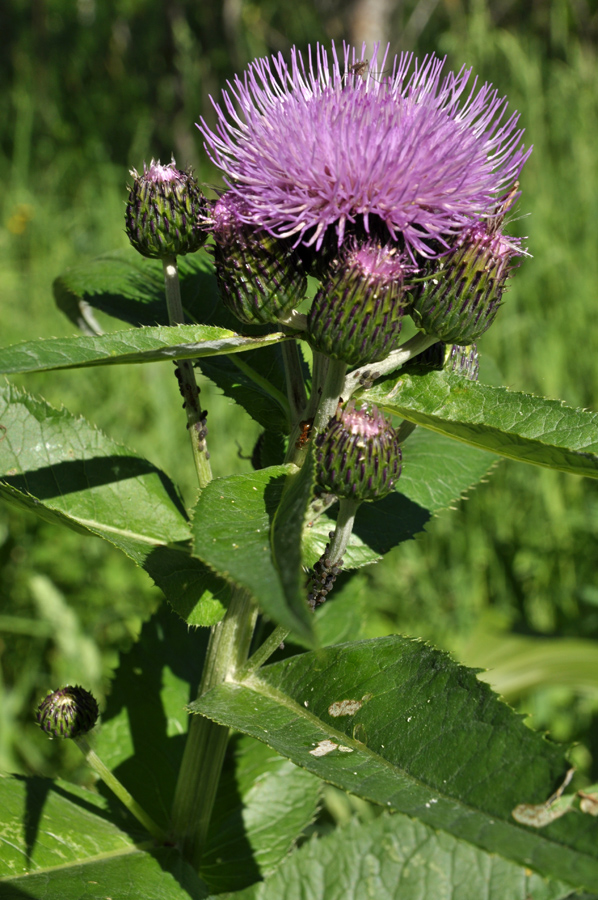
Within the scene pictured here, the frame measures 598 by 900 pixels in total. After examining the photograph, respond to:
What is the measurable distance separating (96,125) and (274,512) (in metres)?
9.26

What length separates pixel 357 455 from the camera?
1.37 metres

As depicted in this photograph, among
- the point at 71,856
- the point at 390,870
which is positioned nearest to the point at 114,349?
the point at 71,856

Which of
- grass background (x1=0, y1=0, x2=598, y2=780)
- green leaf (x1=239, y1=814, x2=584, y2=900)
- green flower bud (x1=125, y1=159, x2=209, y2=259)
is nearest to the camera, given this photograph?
green flower bud (x1=125, y1=159, x2=209, y2=259)

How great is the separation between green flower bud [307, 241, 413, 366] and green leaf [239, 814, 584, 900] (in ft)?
4.35

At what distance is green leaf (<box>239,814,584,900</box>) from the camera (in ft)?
6.33

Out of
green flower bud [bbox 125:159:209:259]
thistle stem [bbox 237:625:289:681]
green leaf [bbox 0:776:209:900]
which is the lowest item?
green leaf [bbox 0:776:209:900]

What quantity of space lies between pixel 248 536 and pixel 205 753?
82cm

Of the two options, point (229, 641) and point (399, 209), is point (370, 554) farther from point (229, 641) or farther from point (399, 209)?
point (399, 209)

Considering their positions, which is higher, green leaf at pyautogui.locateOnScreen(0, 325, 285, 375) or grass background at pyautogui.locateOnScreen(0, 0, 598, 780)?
grass background at pyautogui.locateOnScreen(0, 0, 598, 780)

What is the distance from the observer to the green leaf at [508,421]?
1271 mm

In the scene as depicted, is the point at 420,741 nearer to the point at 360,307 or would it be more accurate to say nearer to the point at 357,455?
the point at 357,455

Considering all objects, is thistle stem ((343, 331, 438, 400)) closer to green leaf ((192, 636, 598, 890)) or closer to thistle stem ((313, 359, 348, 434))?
thistle stem ((313, 359, 348, 434))

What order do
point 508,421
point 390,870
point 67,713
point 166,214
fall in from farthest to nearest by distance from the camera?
point 390,870, point 67,713, point 166,214, point 508,421

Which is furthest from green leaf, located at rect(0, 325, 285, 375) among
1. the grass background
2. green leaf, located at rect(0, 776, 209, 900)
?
green leaf, located at rect(0, 776, 209, 900)
